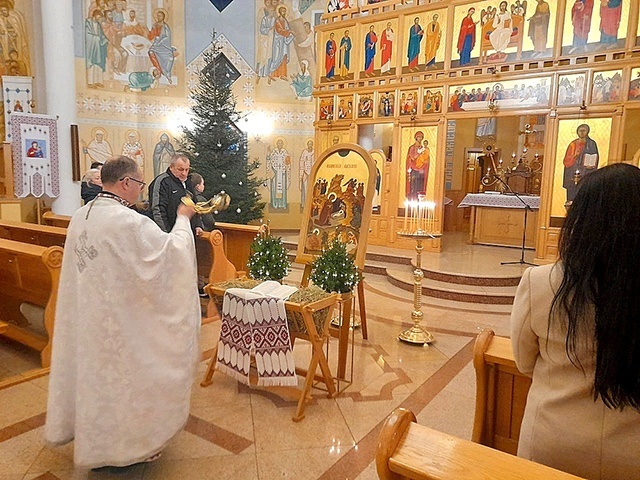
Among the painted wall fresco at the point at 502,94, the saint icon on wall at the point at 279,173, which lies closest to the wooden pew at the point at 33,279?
the painted wall fresco at the point at 502,94

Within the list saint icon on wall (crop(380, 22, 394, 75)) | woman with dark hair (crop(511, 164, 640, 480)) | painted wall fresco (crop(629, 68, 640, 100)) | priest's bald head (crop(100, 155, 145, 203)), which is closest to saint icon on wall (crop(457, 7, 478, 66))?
saint icon on wall (crop(380, 22, 394, 75))

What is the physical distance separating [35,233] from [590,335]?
6.51 meters

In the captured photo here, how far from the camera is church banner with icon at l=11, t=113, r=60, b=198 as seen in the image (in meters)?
8.97

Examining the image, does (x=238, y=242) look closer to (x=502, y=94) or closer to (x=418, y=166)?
(x=418, y=166)

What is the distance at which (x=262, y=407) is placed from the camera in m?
3.68

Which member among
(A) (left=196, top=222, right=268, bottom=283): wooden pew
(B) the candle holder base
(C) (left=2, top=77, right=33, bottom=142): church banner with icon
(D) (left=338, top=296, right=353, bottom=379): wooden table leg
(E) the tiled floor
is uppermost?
(C) (left=2, top=77, right=33, bottom=142): church banner with icon

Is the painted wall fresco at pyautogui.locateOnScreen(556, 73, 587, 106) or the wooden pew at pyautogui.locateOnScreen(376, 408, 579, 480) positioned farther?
the painted wall fresco at pyautogui.locateOnScreen(556, 73, 587, 106)

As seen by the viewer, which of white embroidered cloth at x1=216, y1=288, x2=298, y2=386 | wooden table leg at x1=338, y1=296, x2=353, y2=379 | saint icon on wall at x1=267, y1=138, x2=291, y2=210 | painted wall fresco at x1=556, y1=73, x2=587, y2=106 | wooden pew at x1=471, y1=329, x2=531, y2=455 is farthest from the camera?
saint icon on wall at x1=267, y1=138, x2=291, y2=210

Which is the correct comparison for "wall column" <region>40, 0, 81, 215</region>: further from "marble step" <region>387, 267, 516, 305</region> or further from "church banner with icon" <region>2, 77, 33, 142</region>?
"marble step" <region>387, 267, 516, 305</region>

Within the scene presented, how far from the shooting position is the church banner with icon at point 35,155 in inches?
353

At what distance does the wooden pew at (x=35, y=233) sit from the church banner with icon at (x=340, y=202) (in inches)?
113

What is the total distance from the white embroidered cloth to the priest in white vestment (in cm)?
67

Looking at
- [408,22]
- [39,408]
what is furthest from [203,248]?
[408,22]

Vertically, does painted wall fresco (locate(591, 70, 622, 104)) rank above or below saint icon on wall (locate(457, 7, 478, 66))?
below
